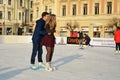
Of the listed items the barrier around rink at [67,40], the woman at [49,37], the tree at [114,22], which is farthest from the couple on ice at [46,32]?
the tree at [114,22]

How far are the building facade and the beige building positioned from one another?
13784 millimetres

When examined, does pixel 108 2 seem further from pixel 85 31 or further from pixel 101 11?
pixel 85 31

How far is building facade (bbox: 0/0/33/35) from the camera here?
65.5m

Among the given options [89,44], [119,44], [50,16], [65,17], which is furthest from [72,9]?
[50,16]

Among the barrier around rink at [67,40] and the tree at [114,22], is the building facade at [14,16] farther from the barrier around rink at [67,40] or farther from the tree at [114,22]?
the tree at [114,22]

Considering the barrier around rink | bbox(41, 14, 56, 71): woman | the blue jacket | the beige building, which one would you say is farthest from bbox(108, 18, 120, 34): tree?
the blue jacket

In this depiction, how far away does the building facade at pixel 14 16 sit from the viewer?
215 ft

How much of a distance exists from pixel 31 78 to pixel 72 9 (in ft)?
145

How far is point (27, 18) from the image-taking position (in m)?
73.1

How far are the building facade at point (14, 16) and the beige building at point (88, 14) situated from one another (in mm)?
13784

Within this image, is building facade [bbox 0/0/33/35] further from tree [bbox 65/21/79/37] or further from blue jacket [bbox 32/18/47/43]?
blue jacket [bbox 32/18/47/43]

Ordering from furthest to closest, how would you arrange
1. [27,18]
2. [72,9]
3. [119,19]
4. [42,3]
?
[27,18], [42,3], [72,9], [119,19]

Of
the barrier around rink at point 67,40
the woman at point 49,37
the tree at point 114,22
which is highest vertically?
the tree at point 114,22

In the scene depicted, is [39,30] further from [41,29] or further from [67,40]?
[67,40]
